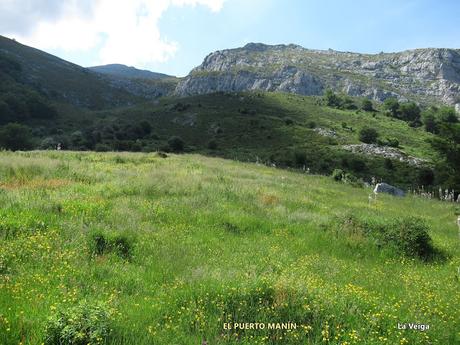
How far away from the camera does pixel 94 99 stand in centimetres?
15188

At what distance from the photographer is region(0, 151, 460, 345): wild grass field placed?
564 centimetres

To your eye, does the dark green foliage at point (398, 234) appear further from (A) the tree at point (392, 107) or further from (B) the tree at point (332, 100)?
(B) the tree at point (332, 100)

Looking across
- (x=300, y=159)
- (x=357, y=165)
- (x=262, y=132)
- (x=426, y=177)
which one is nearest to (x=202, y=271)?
(x=357, y=165)

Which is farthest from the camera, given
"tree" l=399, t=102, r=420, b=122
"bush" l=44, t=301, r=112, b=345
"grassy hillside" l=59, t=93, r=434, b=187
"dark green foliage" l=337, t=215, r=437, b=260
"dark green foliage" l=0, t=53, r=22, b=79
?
"tree" l=399, t=102, r=420, b=122

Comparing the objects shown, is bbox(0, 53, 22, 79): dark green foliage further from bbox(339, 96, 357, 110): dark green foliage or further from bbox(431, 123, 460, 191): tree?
bbox(431, 123, 460, 191): tree

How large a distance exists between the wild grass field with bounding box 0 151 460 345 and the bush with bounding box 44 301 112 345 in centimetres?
2

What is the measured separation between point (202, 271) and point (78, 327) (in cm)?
326

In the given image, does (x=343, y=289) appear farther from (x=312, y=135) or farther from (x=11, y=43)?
Answer: (x=11, y=43)

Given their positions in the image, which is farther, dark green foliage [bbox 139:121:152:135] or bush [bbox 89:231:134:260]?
dark green foliage [bbox 139:121:152:135]

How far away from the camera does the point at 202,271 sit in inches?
313

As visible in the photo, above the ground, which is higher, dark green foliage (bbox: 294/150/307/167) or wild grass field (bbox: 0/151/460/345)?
wild grass field (bbox: 0/151/460/345)

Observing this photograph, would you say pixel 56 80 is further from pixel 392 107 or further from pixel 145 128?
pixel 392 107

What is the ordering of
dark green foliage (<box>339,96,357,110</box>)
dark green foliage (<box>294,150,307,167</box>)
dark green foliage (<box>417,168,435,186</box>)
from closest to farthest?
dark green foliage (<box>417,168,435,186</box>), dark green foliage (<box>294,150,307,167</box>), dark green foliage (<box>339,96,357,110</box>)

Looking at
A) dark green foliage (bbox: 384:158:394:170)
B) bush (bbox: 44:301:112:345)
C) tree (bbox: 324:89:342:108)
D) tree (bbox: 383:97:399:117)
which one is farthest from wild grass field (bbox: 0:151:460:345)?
tree (bbox: 324:89:342:108)
